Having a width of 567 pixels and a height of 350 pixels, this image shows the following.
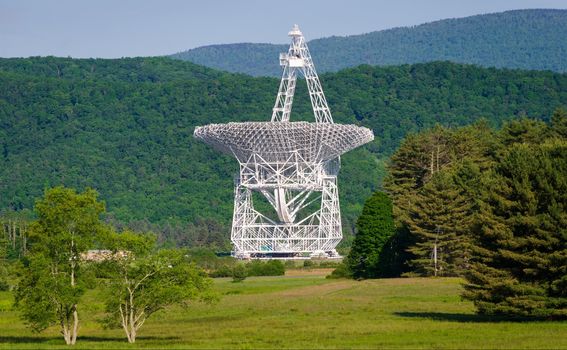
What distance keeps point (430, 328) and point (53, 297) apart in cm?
1354

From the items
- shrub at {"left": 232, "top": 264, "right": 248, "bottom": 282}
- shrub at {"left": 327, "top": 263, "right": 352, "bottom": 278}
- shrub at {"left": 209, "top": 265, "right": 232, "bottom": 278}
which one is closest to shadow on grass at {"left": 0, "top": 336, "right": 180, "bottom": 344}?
shrub at {"left": 327, "top": 263, "right": 352, "bottom": 278}

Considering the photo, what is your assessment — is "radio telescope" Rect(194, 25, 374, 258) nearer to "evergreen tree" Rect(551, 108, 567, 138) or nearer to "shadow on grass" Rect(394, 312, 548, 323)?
"evergreen tree" Rect(551, 108, 567, 138)

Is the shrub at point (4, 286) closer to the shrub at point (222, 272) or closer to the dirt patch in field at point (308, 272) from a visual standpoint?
the shrub at point (222, 272)

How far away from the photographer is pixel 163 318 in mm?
65375

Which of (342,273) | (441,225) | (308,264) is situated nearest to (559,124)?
(441,225)

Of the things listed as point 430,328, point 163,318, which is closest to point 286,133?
point 163,318

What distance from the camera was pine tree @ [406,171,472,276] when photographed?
8494 centimetres

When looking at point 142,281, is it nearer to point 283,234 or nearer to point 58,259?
point 58,259

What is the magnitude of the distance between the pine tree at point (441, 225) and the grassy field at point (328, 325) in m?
4.00

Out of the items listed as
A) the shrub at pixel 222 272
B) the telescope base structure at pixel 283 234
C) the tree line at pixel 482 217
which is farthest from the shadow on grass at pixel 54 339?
the telescope base structure at pixel 283 234

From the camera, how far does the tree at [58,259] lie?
50.9 m

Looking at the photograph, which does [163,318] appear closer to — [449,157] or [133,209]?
[449,157]

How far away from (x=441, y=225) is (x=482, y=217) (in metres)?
26.6

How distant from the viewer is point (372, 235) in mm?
88812
